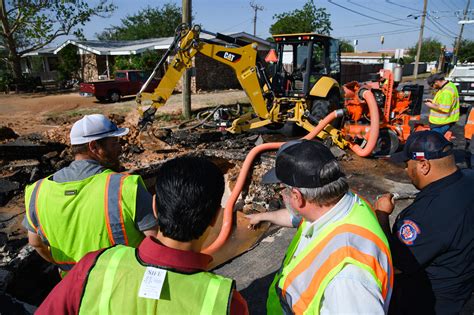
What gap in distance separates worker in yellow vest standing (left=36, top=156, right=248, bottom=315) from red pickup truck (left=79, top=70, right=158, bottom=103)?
16719 millimetres

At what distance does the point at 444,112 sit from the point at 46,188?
728 centimetres

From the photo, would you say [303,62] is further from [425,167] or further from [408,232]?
[408,232]

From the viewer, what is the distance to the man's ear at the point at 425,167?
204 centimetres

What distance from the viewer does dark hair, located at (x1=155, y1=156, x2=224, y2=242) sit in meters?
1.22

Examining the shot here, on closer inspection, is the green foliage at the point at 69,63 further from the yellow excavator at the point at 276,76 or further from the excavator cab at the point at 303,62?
the excavator cab at the point at 303,62

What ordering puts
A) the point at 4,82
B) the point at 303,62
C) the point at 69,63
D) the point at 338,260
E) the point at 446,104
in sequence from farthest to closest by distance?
the point at 69,63, the point at 4,82, the point at 303,62, the point at 446,104, the point at 338,260

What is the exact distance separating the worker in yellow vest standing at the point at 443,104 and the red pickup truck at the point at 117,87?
13.4 meters

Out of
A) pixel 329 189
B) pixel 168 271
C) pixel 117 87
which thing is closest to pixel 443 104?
pixel 329 189

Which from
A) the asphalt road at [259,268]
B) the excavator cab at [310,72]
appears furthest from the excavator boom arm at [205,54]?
the asphalt road at [259,268]

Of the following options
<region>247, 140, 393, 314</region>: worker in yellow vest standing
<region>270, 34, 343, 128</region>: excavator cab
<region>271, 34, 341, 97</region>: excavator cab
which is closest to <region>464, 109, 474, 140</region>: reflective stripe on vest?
<region>270, 34, 343, 128</region>: excavator cab

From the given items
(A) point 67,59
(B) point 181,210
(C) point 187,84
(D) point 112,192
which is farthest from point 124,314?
(A) point 67,59

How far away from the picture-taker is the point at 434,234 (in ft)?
6.03

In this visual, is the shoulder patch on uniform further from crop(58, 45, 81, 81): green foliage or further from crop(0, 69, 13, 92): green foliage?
crop(58, 45, 81, 81): green foliage

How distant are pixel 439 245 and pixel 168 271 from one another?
152 centimetres
